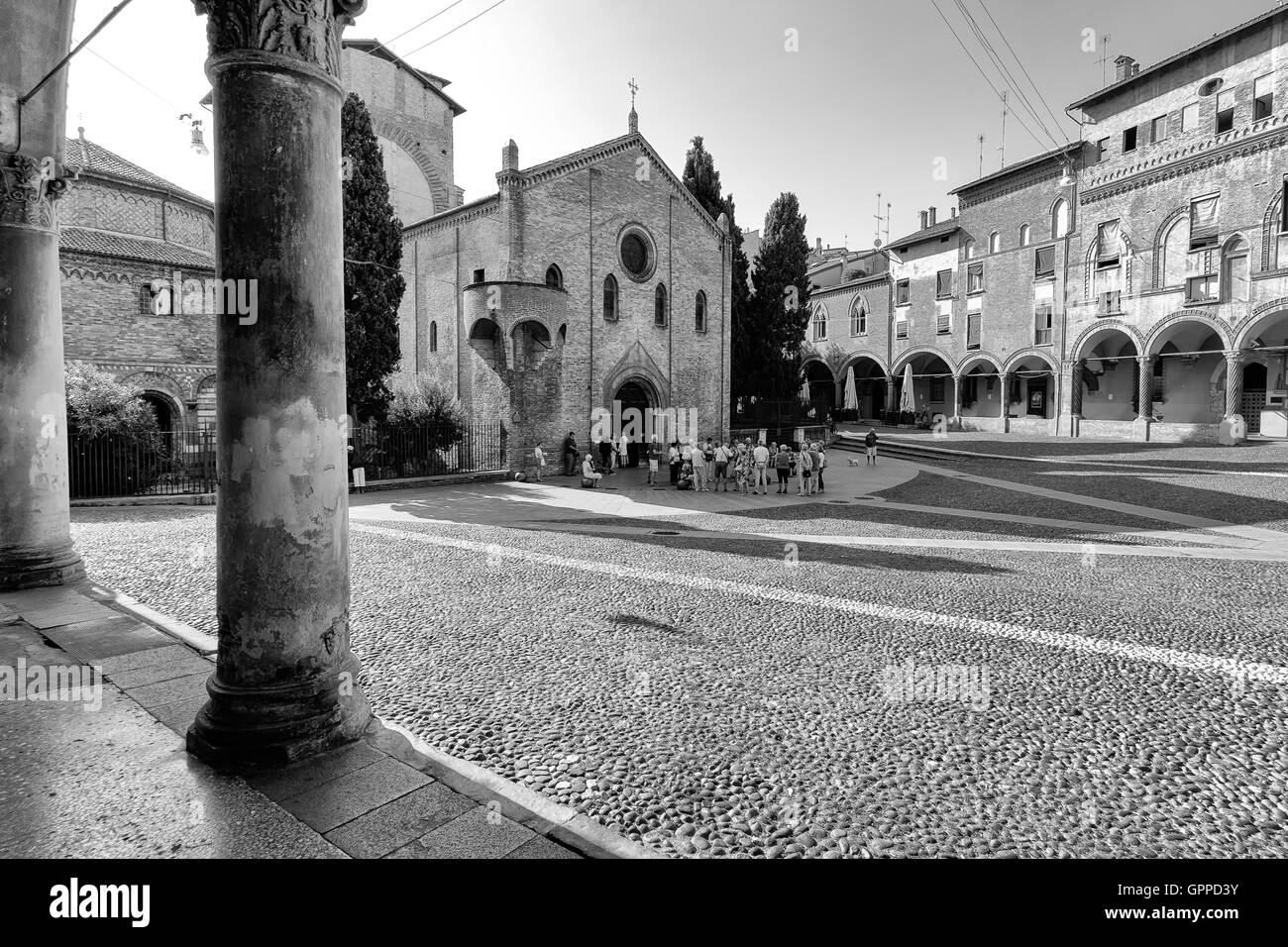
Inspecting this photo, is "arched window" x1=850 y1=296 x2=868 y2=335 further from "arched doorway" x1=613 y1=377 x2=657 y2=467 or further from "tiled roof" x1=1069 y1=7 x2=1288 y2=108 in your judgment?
"arched doorway" x1=613 y1=377 x2=657 y2=467

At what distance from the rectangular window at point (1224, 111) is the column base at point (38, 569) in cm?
3655

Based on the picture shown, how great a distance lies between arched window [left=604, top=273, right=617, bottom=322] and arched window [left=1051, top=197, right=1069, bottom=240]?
22.7 m

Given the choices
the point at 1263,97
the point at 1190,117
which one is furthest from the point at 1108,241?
the point at 1263,97

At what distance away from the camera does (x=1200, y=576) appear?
848cm

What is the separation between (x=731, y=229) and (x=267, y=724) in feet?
96.2

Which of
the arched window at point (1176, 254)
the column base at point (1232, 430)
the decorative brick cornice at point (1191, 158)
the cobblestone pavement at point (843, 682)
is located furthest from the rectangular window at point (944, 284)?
the cobblestone pavement at point (843, 682)

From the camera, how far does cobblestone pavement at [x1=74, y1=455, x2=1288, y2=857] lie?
133 inches

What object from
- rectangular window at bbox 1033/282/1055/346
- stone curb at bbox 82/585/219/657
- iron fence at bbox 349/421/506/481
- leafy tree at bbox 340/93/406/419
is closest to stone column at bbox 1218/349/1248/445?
rectangular window at bbox 1033/282/1055/346

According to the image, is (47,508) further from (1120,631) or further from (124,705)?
(1120,631)

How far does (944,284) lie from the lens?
38.8 meters

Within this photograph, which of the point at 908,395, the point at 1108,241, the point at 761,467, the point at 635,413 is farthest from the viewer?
the point at 908,395

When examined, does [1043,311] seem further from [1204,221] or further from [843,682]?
[843,682]
